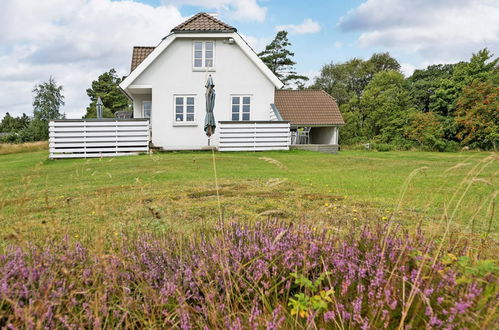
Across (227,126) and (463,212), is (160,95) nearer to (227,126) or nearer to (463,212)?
(227,126)

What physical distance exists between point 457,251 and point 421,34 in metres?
52.4

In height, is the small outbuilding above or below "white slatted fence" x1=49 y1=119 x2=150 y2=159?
above

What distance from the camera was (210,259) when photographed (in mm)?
2131

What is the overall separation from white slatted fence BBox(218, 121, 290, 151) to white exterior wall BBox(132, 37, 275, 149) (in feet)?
5.37

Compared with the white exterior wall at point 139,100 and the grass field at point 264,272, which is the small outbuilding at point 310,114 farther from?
the grass field at point 264,272

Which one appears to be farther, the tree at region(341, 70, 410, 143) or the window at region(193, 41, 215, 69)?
the tree at region(341, 70, 410, 143)

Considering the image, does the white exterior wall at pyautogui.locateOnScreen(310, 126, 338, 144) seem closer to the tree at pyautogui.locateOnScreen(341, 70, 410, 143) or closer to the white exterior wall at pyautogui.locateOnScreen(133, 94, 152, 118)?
the tree at pyautogui.locateOnScreen(341, 70, 410, 143)

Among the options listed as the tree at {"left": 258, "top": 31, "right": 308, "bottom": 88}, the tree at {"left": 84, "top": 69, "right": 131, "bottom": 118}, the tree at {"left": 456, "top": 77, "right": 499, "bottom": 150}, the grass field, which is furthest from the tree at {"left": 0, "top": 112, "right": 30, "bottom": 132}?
the grass field

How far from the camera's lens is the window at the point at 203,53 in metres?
17.7

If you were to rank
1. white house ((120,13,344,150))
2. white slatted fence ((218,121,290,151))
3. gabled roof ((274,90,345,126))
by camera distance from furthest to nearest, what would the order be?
gabled roof ((274,90,345,126)) → white house ((120,13,344,150)) → white slatted fence ((218,121,290,151))

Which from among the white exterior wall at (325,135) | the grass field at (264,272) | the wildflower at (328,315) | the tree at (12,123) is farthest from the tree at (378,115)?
the tree at (12,123)

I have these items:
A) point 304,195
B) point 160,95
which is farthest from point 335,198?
point 160,95

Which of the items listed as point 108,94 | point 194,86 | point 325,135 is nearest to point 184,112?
point 194,86

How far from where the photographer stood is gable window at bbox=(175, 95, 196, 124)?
17750 millimetres
